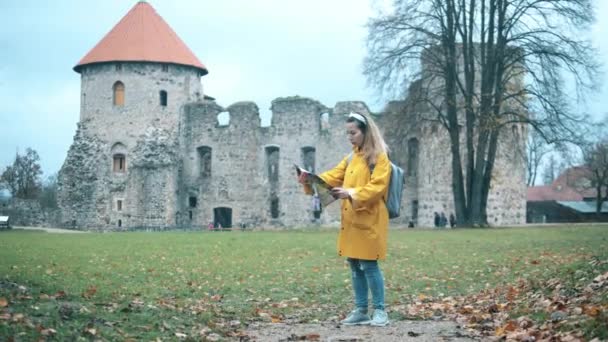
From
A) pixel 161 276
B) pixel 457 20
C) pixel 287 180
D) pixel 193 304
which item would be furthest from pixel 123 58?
pixel 193 304

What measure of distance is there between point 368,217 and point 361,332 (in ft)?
3.64

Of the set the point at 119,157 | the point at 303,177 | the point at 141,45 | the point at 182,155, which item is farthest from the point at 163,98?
the point at 303,177

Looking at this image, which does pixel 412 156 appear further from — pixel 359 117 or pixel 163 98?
pixel 359 117

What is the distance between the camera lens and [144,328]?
7312 millimetres

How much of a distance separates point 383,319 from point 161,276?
18.5ft

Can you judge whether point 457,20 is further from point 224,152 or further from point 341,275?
point 341,275

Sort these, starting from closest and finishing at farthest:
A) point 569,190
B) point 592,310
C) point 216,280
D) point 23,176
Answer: point 592,310, point 216,280, point 23,176, point 569,190

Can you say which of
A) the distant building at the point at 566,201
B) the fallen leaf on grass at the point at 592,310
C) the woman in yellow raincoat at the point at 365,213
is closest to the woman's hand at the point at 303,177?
the woman in yellow raincoat at the point at 365,213

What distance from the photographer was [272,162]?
48656mm

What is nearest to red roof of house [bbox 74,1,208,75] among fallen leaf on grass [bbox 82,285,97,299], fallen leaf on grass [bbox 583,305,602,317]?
fallen leaf on grass [bbox 82,285,97,299]

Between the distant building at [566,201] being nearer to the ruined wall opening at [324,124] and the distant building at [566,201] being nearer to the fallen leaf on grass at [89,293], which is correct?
the ruined wall opening at [324,124]

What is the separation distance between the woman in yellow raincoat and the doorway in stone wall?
37308mm

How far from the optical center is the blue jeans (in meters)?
8.35

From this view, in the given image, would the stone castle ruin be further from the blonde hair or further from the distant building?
the blonde hair
